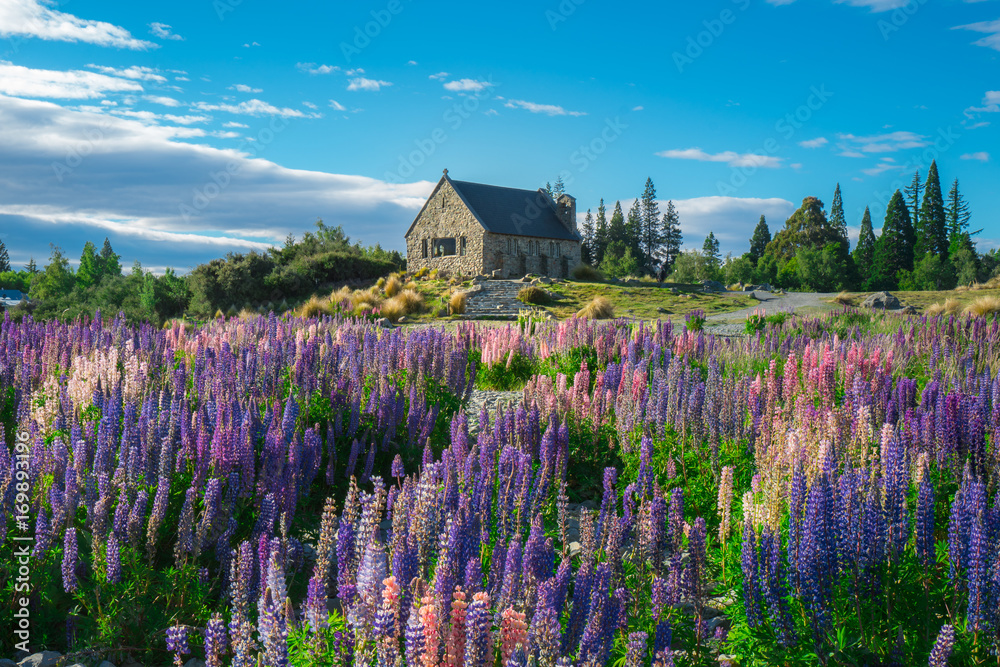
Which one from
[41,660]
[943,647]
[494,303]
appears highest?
[494,303]

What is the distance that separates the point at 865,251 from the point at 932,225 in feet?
26.7

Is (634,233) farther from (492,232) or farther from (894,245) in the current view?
(492,232)

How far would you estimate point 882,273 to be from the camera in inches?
2707

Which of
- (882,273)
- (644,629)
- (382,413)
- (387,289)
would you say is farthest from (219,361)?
(882,273)

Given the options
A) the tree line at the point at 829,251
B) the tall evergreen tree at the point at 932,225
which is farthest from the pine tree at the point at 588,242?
the tall evergreen tree at the point at 932,225

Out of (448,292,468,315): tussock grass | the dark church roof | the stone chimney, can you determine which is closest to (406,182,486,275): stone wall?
the dark church roof

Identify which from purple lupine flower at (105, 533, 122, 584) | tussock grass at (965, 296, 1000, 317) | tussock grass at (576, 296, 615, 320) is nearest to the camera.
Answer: purple lupine flower at (105, 533, 122, 584)

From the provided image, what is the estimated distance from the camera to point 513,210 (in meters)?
53.8

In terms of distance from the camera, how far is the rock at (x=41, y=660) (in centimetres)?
291

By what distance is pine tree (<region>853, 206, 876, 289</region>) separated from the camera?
72000 mm

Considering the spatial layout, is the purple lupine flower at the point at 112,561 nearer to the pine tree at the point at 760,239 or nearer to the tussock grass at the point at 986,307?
the tussock grass at the point at 986,307

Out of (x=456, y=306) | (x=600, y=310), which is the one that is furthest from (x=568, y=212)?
(x=600, y=310)

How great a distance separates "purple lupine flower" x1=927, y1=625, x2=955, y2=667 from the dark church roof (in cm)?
4739

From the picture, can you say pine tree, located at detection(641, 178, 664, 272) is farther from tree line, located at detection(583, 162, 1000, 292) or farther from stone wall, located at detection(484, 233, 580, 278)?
stone wall, located at detection(484, 233, 580, 278)
